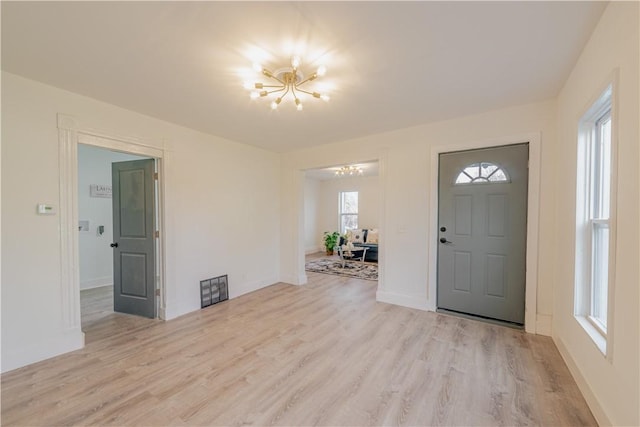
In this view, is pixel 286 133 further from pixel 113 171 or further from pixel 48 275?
pixel 48 275

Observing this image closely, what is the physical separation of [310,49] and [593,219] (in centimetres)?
250

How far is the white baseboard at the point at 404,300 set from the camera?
3.62 meters

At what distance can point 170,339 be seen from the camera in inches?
111

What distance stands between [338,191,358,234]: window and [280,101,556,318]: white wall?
4.58 metres

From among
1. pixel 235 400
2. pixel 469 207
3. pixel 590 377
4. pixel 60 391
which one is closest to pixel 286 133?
pixel 469 207

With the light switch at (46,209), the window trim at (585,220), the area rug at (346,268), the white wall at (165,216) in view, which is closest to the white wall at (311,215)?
the area rug at (346,268)

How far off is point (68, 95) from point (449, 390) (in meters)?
4.28

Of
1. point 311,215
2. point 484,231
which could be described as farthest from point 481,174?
point 311,215

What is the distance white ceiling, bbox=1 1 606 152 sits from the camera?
1563mm

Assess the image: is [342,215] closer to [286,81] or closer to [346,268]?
[346,268]

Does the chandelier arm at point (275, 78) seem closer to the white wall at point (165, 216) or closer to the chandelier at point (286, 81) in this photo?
the chandelier at point (286, 81)

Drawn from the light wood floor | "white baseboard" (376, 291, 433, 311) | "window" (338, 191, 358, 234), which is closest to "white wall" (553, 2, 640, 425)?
the light wood floor

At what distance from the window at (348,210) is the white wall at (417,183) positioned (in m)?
4.58

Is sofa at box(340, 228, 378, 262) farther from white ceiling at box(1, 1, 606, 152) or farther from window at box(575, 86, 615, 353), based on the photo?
window at box(575, 86, 615, 353)
